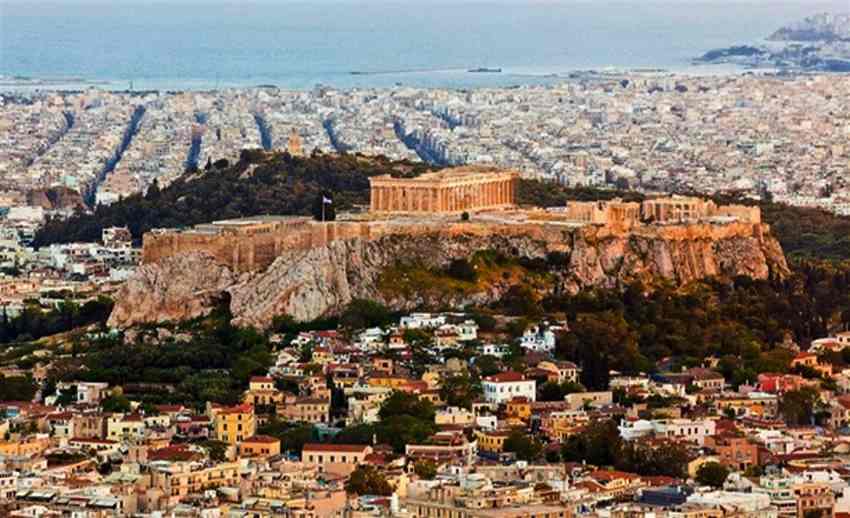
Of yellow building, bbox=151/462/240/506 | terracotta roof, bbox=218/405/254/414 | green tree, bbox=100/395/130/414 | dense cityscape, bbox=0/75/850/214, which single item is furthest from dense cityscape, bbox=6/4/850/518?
dense cityscape, bbox=0/75/850/214

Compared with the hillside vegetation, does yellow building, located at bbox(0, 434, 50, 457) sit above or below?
below

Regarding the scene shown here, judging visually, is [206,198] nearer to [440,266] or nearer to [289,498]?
[440,266]

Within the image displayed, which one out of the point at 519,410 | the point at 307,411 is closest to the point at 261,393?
the point at 307,411

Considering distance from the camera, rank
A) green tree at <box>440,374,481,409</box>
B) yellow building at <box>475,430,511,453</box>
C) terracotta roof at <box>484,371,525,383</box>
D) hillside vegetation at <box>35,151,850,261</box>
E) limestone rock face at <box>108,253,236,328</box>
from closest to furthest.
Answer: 1. yellow building at <box>475,430,511,453</box>
2. green tree at <box>440,374,481,409</box>
3. terracotta roof at <box>484,371,525,383</box>
4. limestone rock face at <box>108,253,236,328</box>
5. hillside vegetation at <box>35,151,850,261</box>

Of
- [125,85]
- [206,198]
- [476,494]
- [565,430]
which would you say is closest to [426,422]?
[565,430]

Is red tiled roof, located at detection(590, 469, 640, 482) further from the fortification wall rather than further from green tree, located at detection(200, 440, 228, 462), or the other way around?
the fortification wall

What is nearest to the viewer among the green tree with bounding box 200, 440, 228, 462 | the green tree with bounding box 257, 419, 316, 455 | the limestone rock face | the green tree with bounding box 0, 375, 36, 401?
the green tree with bounding box 200, 440, 228, 462
